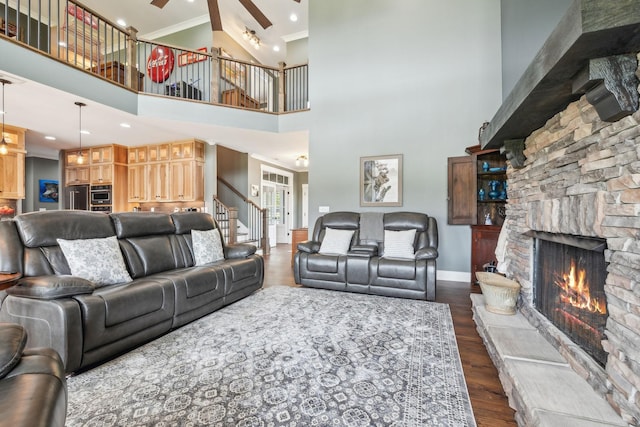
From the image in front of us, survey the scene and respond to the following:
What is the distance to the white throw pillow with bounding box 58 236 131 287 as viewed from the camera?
89.3 inches

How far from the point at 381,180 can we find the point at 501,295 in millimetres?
2873

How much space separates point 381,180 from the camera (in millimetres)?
4781

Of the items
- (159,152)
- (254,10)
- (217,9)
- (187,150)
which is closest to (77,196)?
(159,152)

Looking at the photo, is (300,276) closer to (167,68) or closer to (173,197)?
(173,197)

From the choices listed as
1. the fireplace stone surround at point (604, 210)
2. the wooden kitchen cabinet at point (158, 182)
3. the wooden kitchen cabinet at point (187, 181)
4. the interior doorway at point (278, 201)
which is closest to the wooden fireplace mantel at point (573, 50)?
the fireplace stone surround at point (604, 210)

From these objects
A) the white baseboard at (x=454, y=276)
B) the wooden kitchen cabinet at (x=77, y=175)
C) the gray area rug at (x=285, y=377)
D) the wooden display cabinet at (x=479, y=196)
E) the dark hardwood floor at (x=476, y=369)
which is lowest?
the dark hardwood floor at (x=476, y=369)

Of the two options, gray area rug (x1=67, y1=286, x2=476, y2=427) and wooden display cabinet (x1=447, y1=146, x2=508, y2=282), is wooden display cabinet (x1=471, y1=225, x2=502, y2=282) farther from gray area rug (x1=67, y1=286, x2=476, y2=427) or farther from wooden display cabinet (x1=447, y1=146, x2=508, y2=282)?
gray area rug (x1=67, y1=286, x2=476, y2=427)

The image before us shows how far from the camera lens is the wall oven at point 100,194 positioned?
6.80 meters

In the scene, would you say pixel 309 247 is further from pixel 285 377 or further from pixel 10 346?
pixel 10 346

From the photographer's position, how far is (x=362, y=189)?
193 inches

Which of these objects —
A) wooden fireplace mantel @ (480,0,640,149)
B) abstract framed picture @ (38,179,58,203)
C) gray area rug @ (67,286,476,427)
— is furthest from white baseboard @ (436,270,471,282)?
abstract framed picture @ (38,179,58,203)

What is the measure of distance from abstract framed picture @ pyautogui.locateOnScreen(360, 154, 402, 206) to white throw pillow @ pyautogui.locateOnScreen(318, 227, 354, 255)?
3.00ft

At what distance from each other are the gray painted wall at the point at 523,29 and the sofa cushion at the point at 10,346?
3.30 meters

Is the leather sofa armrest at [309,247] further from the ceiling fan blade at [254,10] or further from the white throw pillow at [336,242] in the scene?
the ceiling fan blade at [254,10]
